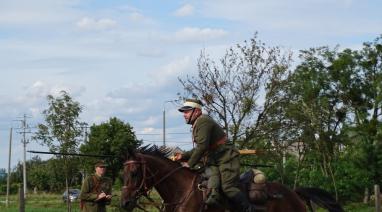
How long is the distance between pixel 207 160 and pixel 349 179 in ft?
119

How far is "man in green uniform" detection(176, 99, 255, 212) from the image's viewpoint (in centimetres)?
1018

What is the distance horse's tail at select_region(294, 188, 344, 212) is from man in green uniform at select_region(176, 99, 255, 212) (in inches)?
103

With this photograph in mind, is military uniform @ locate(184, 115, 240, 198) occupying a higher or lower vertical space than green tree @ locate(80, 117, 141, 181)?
lower

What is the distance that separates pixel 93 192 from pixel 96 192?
58mm

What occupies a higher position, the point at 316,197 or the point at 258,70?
the point at 258,70

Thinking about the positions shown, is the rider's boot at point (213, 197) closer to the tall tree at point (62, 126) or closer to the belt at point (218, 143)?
the belt at point (218, 143)

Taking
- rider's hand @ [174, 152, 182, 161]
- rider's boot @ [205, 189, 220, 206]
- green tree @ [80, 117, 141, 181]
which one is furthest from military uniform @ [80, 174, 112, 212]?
green tree @ [80, 117, 141, 181]

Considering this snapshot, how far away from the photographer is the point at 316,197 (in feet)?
42.9

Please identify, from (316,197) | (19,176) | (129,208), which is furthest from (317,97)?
(19,176)

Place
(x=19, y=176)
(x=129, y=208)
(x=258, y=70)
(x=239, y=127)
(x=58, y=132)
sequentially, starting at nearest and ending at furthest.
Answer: (x=129, y=208), (x=58, y=132), (x=239, y=127), (x=258, y=70), (x=19, y=176)

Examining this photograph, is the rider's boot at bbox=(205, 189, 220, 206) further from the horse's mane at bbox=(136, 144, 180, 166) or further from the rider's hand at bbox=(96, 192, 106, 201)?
the rider's hand at bbox=(96, 192, 106, 201)

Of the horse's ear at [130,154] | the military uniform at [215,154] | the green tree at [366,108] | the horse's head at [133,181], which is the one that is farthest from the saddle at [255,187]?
the green tree at [366,108]

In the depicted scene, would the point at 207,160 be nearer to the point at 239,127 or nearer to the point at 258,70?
the point at 239,127

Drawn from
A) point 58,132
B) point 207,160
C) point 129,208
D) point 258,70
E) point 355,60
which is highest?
point 355,60
